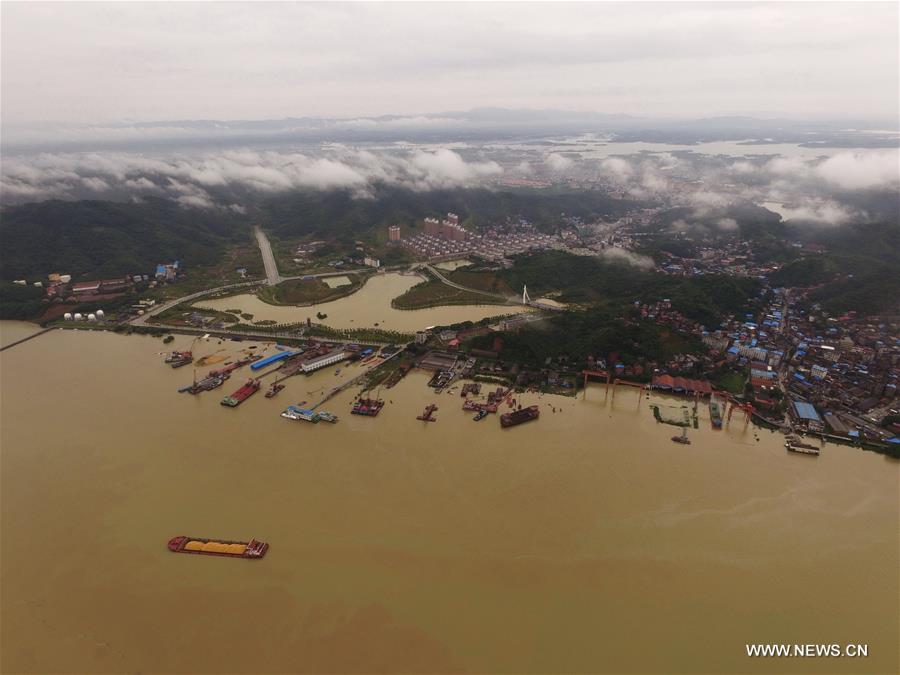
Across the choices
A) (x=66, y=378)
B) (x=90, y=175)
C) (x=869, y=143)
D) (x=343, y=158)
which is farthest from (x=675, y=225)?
(x=869, y=143)

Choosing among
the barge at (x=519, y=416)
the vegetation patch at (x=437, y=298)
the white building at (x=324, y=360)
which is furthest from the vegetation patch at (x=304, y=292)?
the barge at (x=519, y=416)

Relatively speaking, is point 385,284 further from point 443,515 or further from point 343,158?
point 343,158

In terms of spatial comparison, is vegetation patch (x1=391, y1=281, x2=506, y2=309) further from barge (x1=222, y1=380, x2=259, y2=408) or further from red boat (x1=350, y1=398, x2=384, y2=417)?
red boat (x1=350, y1=398, x2=384, y2=417)

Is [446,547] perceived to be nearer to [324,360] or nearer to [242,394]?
[242,394]

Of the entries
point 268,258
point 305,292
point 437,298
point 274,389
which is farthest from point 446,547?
point 268,258

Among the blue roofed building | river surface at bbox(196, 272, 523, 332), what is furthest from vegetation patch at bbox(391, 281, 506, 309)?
the blue roofed building

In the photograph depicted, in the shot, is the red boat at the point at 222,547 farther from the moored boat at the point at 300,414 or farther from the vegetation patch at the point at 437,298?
the vegetation patch at the point at 437,298
